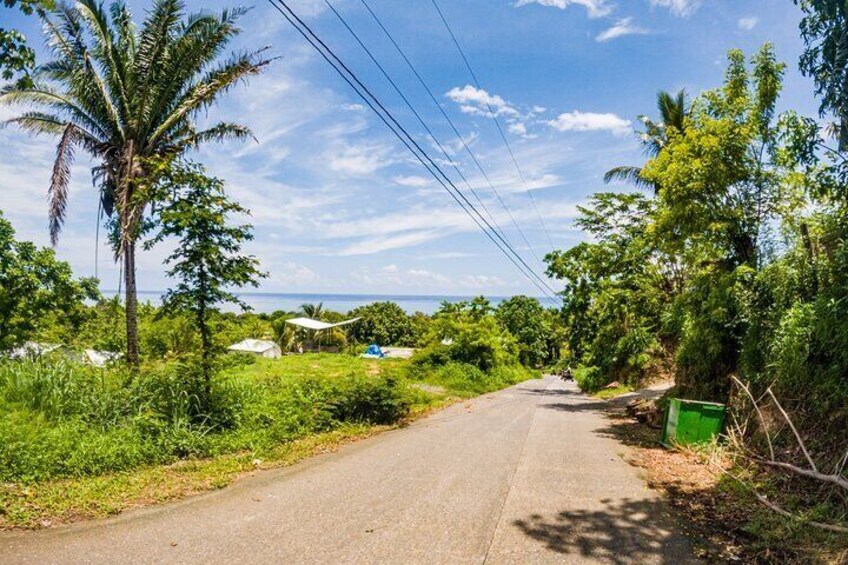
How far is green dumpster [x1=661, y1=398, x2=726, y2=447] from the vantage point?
9203mm

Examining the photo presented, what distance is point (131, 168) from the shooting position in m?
12.1

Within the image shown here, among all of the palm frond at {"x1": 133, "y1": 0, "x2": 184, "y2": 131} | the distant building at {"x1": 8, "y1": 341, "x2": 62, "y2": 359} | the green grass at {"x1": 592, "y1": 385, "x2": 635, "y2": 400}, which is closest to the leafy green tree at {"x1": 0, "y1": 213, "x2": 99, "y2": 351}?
the distant building at {"x1": 8, "y1": 341, "x2": 62, "y2": 359}

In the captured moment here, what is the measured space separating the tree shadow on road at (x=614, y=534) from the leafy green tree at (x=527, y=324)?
45.3 metres

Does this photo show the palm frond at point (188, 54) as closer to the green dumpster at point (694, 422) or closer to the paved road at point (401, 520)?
the paved road at point (401, 520)

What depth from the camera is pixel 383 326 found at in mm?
66875

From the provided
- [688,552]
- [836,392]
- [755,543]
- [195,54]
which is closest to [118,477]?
[688,552]

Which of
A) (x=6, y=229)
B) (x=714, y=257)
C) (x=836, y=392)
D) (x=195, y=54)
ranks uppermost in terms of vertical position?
(x=195, y=54)

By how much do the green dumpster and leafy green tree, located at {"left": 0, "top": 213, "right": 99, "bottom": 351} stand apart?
54.7ft

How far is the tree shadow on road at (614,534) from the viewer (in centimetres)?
471

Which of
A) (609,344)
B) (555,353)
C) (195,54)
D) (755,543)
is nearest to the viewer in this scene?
(755,543)

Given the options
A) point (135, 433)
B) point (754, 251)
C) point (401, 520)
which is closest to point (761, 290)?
point (754, 251)

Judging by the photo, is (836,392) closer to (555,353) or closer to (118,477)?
(118,477)

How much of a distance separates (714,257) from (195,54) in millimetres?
14422

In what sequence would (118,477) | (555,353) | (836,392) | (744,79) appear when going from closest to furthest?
(118,477) < (836,392) < (744,79) < (555,353)
